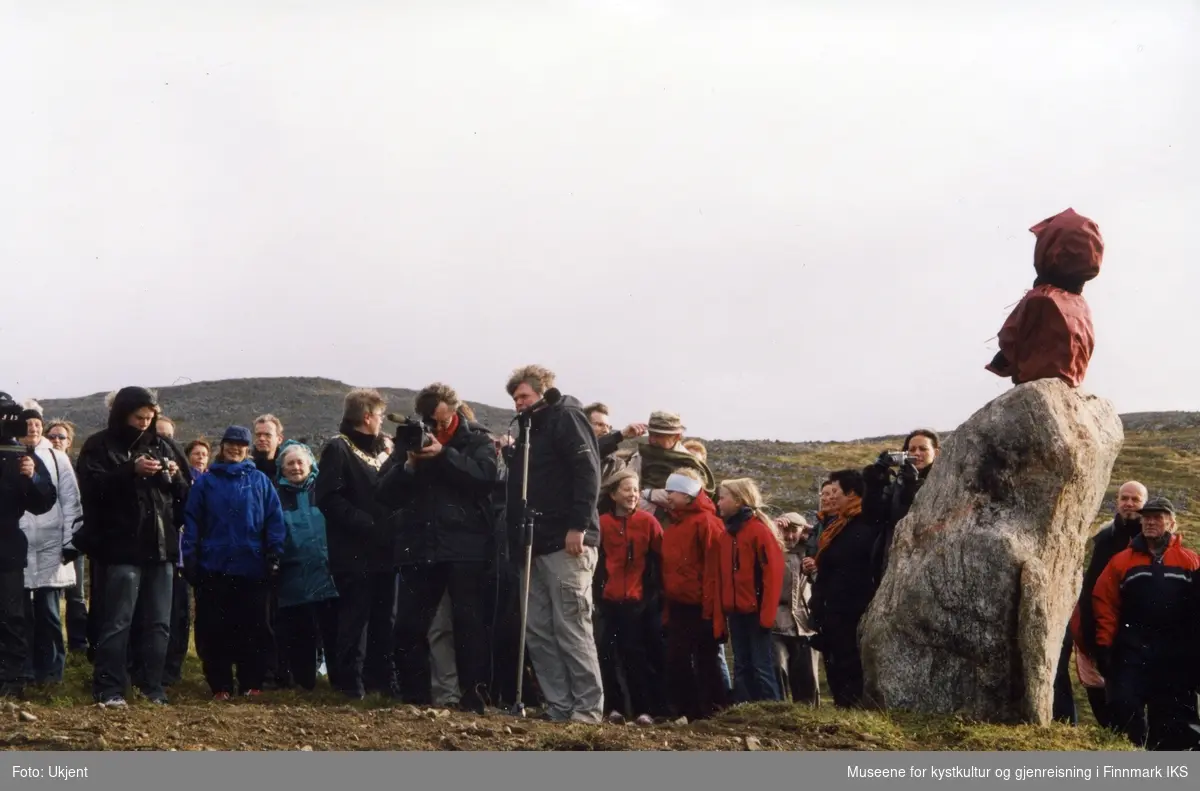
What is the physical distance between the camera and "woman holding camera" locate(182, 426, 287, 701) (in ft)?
38.4

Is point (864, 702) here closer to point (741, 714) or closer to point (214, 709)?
point (741, 714)

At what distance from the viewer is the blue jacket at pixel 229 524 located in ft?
38.4

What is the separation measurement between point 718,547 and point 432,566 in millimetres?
2574

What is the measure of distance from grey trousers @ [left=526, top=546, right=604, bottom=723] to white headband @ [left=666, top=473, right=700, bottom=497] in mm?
1500

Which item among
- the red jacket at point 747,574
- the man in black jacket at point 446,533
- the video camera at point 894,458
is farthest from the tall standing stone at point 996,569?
the man in black jacket at point 446,533

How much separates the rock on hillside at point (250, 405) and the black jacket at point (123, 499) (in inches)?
2193

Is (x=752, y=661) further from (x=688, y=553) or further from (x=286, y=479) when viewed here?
(x=286, y=479)

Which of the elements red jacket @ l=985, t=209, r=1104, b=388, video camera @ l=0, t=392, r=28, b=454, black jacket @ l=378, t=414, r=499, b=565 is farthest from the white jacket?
red jacket @ l=985, t=209, r=1104, b=388

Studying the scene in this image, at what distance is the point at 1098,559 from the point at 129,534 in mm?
8366

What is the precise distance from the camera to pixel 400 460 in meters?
11.8

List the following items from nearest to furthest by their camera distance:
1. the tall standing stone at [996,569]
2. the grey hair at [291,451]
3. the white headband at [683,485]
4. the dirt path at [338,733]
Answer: the dirt path at [338,733]
the tall standing stone at [996,569]
the white headband at [683,485]
the grey hair at [291,451]

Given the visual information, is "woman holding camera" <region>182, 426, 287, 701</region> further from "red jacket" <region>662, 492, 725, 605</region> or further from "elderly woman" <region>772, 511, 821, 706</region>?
"elderly woman" <region>772, 511, 821, 706</region>

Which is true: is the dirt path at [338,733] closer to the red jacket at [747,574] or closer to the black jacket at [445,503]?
the black jacket at [445,503]

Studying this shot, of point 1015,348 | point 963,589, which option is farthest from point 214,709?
point 1015,348
